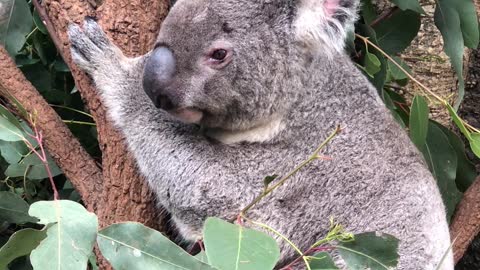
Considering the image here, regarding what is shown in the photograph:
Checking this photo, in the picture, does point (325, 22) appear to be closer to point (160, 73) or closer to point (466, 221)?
point (160, 73)

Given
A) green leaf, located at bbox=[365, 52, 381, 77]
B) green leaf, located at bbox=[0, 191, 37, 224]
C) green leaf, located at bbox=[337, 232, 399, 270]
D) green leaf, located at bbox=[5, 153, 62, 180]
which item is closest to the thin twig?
green leaf, located at bbox=[365, 52, 381, 77]

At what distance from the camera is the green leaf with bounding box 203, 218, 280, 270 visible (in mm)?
1527

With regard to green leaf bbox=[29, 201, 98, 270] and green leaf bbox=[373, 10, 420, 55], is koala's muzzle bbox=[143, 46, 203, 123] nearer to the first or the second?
green leaf bbox=[29, 201, 98, 270]

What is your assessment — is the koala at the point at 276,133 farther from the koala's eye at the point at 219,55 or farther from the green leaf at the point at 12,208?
the green leaf at the point at 12,208

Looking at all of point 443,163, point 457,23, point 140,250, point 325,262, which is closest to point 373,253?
point 325,262

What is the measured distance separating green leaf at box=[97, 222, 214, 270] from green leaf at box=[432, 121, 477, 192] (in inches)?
64.8

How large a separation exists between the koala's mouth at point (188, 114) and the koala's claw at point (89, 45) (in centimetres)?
32

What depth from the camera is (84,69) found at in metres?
2.37

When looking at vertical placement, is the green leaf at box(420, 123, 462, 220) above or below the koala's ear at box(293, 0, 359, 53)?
below

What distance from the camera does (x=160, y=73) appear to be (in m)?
2.09

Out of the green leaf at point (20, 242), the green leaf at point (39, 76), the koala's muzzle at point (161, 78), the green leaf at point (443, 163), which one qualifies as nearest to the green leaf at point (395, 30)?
the green leaf at point (443, 163)

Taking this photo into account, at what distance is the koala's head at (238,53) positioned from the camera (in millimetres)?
2127

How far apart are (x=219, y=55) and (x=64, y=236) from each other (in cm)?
82

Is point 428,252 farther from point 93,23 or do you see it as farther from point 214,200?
point 93,23
